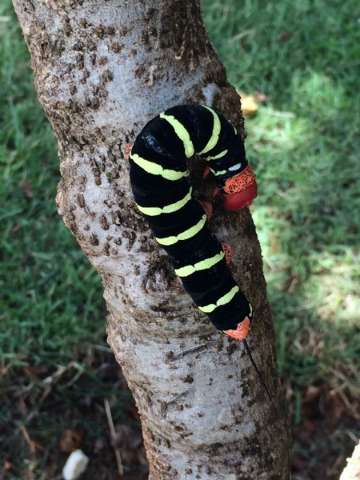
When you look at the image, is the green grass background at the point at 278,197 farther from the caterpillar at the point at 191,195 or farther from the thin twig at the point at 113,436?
the caterpillar at the point at 191,195

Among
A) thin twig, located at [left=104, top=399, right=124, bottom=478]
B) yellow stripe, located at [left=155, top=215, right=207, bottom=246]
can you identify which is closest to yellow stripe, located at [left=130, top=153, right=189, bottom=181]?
yellow stripe, located at [left=155, top=215, right=207, bottom=246]

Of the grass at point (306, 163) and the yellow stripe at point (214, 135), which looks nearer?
the yellow stripe at point (214, 135)

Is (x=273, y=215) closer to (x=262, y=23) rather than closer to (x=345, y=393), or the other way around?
(x=345, y=393)

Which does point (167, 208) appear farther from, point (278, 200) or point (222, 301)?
point (278, 200)

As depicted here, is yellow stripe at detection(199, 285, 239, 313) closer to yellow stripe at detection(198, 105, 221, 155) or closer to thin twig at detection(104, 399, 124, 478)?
yellow stripe at detection(198, 105, 221, 155)

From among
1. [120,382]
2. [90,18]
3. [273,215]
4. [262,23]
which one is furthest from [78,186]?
[262,23]

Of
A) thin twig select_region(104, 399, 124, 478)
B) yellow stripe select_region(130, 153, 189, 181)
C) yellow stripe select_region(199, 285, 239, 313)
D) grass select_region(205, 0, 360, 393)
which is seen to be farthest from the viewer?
grass select_region(205, 0, 360, 393)

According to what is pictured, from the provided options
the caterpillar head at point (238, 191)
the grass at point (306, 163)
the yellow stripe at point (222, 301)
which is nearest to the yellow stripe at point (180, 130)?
the caterpillar head at point (238, 191)
